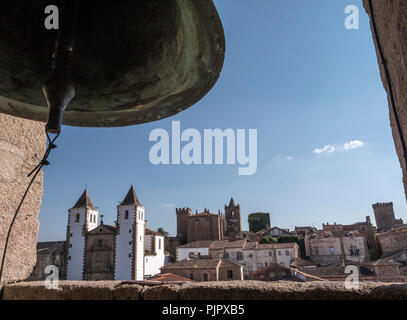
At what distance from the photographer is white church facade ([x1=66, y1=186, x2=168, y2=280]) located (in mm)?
31797

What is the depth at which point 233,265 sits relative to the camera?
27766 mm

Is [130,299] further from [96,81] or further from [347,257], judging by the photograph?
[347,257]

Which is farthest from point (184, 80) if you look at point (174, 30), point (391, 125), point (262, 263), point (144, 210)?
point (262, 263)

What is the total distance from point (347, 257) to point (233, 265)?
18.6m

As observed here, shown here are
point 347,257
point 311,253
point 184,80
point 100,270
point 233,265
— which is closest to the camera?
point 184,80

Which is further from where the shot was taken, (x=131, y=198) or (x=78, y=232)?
(x=78, y=232)

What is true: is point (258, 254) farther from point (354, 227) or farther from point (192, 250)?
point (354, 227)

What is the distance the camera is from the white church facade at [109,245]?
31.8 meters

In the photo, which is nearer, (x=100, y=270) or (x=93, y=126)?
(x=93, y=126)

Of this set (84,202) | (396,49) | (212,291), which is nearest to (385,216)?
(84,202)

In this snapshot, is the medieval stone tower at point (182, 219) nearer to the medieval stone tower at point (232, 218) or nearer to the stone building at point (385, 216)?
the medieval stone tower at point (232, 218)

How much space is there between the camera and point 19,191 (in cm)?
241

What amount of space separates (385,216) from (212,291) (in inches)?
2610

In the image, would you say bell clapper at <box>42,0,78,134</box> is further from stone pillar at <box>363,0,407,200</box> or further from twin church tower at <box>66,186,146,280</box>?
twin church tower at <box>66,186,146,280</box>
